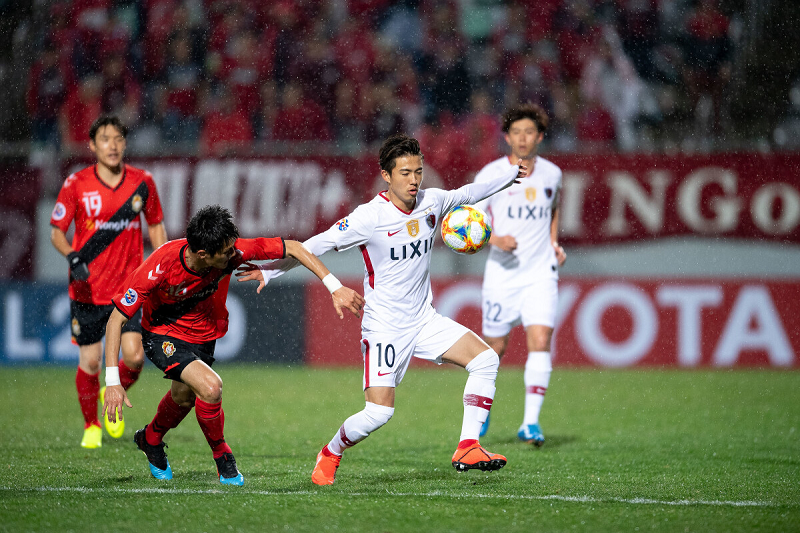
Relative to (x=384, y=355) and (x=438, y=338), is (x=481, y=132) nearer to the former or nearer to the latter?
(x=438, y=338)

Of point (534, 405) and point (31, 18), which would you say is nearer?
point (534, 405)

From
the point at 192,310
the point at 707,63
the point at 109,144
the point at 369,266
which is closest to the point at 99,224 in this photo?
the point at 109,144

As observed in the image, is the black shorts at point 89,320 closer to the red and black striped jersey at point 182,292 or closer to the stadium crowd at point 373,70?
the red and black striped jersey at point 182,292

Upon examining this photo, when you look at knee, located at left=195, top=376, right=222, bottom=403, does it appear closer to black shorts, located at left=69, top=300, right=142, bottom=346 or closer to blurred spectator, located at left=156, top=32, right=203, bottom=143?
black shorts, located at left=69, top=300, right=142, bottom=346

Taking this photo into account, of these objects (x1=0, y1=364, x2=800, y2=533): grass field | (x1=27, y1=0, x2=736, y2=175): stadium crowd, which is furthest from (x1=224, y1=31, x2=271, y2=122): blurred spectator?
(x1=0, y1=364, x2=800, y2=533): grass field

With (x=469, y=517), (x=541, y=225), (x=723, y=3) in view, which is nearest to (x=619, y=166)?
(x=723, y=3)

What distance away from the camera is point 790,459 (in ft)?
20.3

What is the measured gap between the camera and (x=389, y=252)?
5289 mm

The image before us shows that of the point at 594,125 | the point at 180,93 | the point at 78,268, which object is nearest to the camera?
the point at 78,268

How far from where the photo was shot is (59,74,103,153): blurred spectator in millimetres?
12117

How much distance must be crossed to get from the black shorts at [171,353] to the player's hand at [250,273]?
0.49 m

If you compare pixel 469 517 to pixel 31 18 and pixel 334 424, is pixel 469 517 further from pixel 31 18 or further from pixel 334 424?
pixel 31 18

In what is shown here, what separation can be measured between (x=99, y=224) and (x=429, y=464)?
2.89 metres

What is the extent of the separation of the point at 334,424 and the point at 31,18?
7.66 metres
